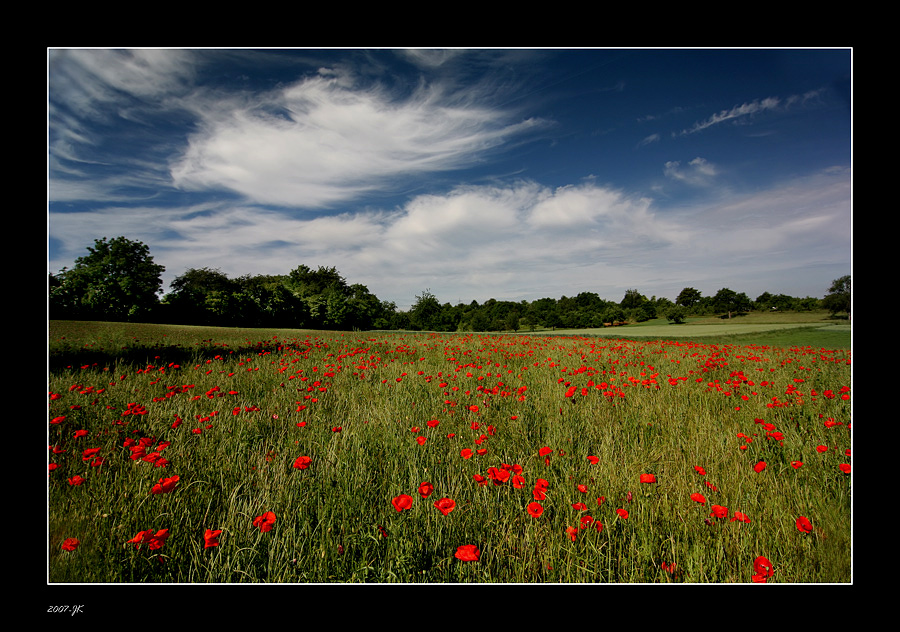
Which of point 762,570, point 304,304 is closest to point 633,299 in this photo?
point 304,304

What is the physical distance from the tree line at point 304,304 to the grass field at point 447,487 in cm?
115

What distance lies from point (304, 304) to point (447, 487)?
25.0 m

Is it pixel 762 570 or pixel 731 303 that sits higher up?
pixel 731 303

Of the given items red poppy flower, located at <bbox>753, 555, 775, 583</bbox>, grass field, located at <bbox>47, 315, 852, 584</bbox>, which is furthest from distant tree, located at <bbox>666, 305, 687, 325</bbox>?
red poppy flower, located at <bbox>753, 555, 775, 583</bbox>

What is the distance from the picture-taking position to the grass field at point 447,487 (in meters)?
1.38

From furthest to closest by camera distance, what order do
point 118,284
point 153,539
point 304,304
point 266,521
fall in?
1. point 304,304
2. point 118,284
3. point 266,521
4. point 153,539

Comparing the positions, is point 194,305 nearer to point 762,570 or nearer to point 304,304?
point 304,304

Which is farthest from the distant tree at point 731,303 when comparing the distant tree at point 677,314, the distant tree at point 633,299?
the distant tree at point 633,299

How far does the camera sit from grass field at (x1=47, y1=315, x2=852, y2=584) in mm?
1385

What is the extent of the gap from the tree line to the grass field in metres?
1.15

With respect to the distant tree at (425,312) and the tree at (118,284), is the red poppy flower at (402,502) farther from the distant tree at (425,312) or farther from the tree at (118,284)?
the distant tree at (425,312)

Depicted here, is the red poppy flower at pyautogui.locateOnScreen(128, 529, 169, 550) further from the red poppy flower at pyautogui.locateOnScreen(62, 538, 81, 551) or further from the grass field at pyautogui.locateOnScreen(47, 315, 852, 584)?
the red poppy flower at pyautogui.locateOnScreen(62, 538, 81, 551)

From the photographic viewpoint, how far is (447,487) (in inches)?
75.8
